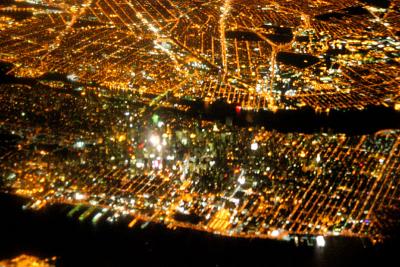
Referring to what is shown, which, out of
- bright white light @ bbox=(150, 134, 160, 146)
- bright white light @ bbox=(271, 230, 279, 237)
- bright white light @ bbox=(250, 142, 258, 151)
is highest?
bright white light @ bbox=(250, 142, 258, 151)

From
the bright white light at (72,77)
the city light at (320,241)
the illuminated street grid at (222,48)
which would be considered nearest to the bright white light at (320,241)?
the city light at (320,241)

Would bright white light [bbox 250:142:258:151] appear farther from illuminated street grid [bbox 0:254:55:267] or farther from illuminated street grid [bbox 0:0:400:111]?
illuminated street grid [bbox 0:254:55:267]

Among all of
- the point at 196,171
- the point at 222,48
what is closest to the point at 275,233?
the point at 196,171

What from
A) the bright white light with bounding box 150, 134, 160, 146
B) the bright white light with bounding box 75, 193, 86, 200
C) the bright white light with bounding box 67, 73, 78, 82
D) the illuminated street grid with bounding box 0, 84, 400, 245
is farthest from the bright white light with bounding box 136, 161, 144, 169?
the bright white light with bounding box 67, 73, 78, 82

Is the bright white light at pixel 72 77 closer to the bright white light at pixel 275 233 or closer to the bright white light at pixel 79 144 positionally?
the bright white light at pixel 79 144

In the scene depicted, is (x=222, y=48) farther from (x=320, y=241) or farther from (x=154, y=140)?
(x=320, y=241)
